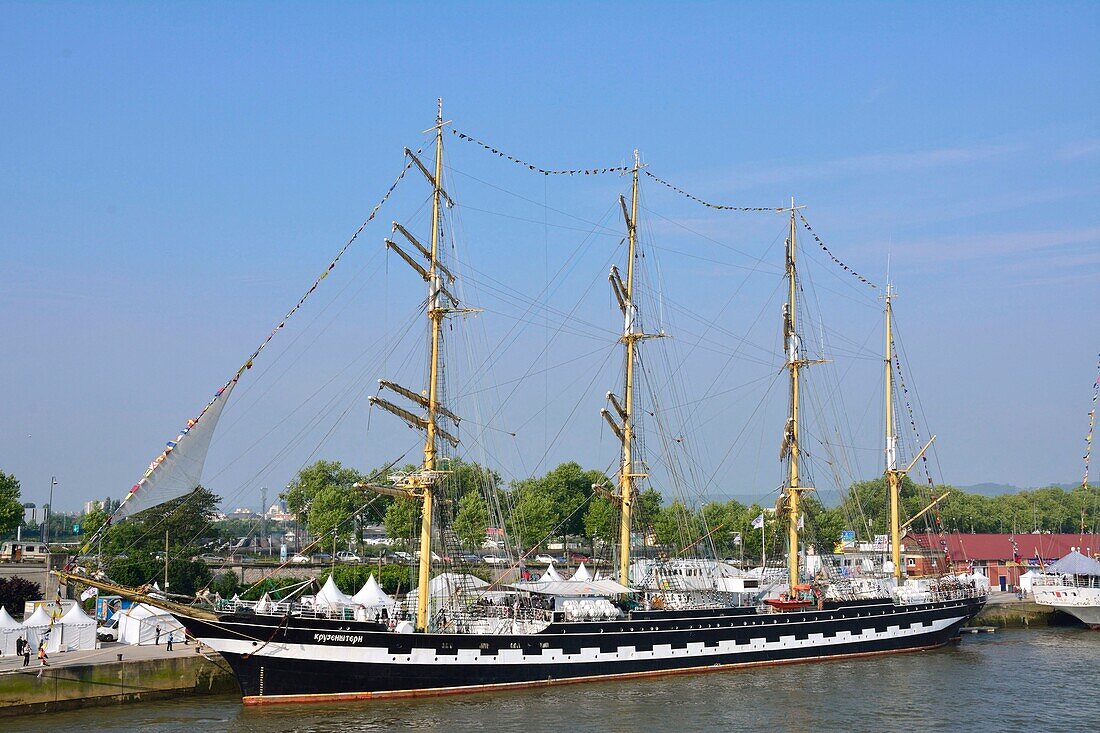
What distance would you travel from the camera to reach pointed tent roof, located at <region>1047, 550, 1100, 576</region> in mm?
65812

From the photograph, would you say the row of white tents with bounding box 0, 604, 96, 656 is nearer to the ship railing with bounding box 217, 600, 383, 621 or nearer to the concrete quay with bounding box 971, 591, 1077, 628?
the ship railing with bounding box 217, 600, 383, 621

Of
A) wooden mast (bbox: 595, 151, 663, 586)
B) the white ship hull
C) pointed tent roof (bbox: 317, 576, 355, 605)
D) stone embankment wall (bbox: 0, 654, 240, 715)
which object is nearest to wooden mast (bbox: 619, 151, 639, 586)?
wooden mast (bbox: 595, 151, 663, 586)

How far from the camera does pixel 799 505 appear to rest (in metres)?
56.1

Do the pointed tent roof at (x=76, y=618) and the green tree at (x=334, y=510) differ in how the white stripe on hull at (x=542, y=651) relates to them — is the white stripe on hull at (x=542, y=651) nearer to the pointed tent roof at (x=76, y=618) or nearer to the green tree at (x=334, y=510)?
the pointed tent roof at (x=76, y=618)

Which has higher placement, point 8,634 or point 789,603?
point 789,603

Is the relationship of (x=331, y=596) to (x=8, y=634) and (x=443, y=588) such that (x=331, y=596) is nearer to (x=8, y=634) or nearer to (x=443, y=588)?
(x=443, y=588)

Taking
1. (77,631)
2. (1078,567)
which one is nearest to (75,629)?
(77,631)

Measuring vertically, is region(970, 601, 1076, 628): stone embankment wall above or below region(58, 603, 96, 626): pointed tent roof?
below

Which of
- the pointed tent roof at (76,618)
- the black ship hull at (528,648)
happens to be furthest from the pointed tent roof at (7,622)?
the black ship hull at (528,648)

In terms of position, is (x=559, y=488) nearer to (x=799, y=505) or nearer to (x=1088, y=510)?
(x=799, y=505)

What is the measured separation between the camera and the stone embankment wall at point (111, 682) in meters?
33.8

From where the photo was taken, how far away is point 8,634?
3922cm

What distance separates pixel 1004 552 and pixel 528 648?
231 ft

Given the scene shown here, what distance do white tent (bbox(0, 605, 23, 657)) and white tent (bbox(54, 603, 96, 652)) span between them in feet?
4.54
